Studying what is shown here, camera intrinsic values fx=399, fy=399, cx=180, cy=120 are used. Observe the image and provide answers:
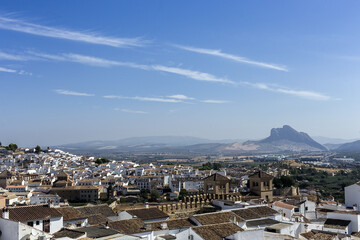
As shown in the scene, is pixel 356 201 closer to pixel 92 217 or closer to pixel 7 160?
pixel 92 217

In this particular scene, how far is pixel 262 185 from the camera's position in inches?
1062

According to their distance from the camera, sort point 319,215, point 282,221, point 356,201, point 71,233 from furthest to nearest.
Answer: point 356,201 < point 319,215 < point 282,221 < point 71,233

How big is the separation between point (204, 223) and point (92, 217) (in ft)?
20.0

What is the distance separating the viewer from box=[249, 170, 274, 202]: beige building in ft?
88.4

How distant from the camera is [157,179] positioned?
224 feet

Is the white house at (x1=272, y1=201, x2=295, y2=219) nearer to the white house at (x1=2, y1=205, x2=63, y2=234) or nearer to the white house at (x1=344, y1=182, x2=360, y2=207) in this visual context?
the white house at (x1=344, y1=182, x2=360, y2=207)

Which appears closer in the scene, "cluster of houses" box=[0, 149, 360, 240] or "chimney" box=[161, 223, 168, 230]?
"cluster of houses" box=[0, 149, 360, 240]

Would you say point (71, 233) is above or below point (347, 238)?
above

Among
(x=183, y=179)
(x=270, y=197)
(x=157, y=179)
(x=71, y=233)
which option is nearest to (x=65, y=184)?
(x=157, y=179)

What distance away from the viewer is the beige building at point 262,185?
26942 millimetres

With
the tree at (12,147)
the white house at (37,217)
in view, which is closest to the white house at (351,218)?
the white house at (37,217)

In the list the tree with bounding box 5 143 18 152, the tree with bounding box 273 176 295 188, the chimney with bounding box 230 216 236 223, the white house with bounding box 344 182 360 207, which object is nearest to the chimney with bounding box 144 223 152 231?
the chimney with bounding box 230 216 236 223

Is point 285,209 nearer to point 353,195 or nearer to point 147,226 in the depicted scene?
point 353,195

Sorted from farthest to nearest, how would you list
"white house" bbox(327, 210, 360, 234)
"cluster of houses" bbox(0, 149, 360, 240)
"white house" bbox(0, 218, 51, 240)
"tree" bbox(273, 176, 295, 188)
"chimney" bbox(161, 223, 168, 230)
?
"tree" bbox(273, 176, 295, 188) → "white house" bbox(327, 210, 360, 234) → "chimney" bbox(161, 223, 168, 230) → "cluster of houses" bbox(0, 149, 360, 240) → "white house" bbox(0, 218, 51, 240)
